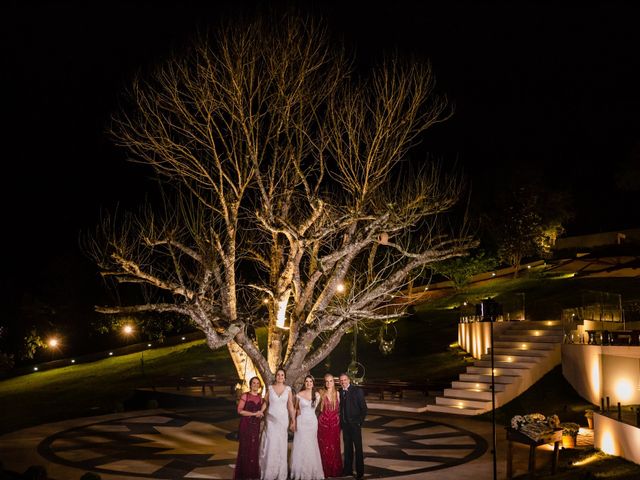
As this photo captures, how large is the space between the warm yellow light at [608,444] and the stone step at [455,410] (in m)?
7.07

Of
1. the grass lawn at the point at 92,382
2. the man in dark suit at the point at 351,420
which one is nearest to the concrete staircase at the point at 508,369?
the man in dark suit at the point at 351,420

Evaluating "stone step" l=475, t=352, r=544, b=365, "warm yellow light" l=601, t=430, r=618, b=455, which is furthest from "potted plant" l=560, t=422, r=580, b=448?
"stone step" l=475, t=352, r=544, b=365

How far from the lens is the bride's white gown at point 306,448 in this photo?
495 inches

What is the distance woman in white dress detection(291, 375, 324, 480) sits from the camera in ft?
41.2

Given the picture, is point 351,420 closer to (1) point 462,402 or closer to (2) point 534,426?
(2) point 534,426

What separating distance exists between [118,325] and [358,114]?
33105mm

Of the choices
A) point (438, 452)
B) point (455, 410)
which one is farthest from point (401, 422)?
point (438, 452)

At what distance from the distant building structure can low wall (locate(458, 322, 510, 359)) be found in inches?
963

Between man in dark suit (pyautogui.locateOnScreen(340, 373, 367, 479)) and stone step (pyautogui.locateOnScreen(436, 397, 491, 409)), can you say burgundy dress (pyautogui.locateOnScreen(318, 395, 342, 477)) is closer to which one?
man in dark suit (pyautogui.locateOnScreen(340, 373, 367, 479))

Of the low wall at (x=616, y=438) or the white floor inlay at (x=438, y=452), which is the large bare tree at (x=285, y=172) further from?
the low wall at (x=616, y=438)

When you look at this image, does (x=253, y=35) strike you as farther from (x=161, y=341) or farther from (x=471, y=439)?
(x=161, y=341)

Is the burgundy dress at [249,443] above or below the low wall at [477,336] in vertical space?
below

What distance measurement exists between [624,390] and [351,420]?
965cm

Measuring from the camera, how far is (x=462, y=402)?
21781mm
